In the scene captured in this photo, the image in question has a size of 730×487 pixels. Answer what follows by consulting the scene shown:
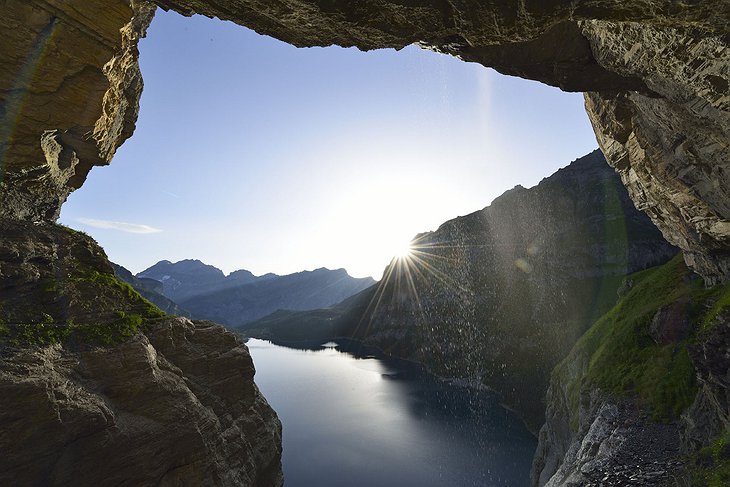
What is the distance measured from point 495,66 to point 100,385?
26.5 metres

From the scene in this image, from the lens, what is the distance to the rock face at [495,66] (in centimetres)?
568

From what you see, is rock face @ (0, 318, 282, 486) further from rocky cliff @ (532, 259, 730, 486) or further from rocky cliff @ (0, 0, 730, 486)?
rocky cliff @ (532, 259, 730, 486)

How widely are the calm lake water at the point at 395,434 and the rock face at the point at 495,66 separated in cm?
4055

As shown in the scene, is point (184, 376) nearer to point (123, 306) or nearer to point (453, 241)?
point (123, 306)

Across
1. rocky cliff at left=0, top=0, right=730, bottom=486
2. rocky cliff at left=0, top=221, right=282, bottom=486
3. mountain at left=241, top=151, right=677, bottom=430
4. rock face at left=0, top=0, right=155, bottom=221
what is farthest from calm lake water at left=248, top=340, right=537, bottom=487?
rock face at left=0, top=0, right=155, bottom=221

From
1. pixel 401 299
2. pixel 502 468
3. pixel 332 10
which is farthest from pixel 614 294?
pixel 332 10

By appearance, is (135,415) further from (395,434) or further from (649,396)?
(395,434)

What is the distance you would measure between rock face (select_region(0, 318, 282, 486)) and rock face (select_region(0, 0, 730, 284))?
1186cm

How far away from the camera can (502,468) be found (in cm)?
5084

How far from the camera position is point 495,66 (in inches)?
701

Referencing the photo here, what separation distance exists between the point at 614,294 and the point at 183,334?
324 ft

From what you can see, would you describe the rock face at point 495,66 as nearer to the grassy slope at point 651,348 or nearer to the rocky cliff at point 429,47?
the rocky cliff at point 429,47

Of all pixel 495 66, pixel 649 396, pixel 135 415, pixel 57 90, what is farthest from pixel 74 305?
pixel 649 396

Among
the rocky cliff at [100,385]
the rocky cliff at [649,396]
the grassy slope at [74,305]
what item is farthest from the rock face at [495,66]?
the rocky cliff at [649,396]
